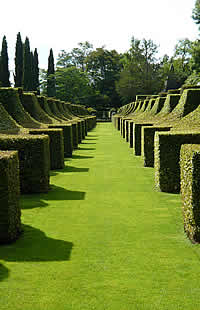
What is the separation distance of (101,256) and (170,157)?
175 inches

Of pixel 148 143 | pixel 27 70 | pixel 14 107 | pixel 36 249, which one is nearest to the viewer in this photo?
→ pixel 36 249

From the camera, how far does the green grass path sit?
4391 millimetres

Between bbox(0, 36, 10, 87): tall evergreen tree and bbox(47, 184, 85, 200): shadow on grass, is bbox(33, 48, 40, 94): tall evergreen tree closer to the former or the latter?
bbox(0, 36, 10, 87): tall evergreen tree

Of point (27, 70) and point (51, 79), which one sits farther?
point (51, 79)

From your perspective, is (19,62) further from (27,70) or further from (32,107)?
(32,107)

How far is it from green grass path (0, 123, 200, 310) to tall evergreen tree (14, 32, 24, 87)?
6070 centimetres

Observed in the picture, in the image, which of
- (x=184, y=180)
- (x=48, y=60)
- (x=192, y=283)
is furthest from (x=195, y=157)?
(x=48, y=60)

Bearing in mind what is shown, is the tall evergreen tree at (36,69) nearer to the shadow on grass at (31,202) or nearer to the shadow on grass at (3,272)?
the shadow on grass at (31,202)

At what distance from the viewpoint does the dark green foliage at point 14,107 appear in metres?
15.5

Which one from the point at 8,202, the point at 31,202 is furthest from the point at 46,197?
the point at 8,202

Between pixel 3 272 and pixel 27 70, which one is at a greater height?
pixel 27 70

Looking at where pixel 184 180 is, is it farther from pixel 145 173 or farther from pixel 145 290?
pixel 145 173

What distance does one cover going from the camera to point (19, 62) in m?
68.2

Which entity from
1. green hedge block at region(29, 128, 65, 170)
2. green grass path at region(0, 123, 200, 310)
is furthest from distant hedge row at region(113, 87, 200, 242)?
green hedge block at region(29, 128, 65, 170)
